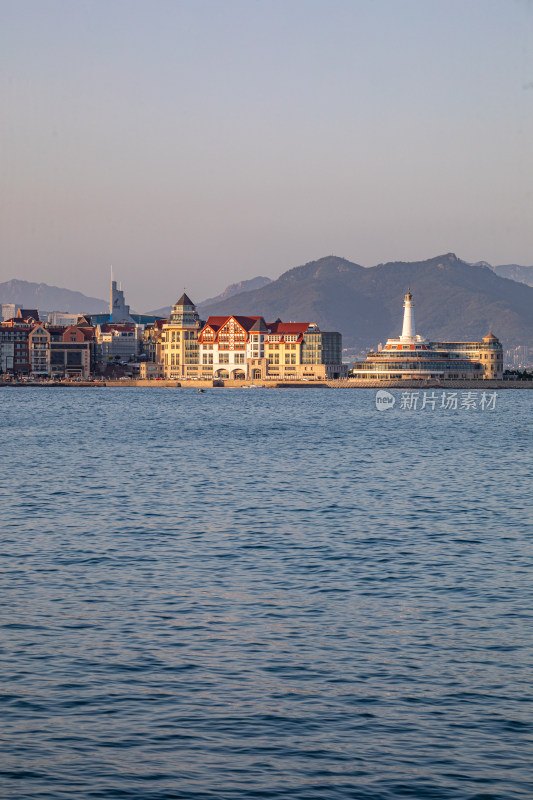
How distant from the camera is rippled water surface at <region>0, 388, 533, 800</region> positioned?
15109 mm

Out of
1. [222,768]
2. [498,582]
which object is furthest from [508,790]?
[498,582]

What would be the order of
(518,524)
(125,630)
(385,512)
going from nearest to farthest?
(125,630) < (518,524) < (385,512)

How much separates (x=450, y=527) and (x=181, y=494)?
48.3 ft

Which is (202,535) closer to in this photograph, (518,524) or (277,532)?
(277,532)

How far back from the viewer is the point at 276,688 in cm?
1842

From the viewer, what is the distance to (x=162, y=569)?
1137 inches

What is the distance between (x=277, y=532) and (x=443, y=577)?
29.6 feet

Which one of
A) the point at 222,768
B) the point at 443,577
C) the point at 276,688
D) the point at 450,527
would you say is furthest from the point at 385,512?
the point at 222,768

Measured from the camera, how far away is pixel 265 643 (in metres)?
21.2

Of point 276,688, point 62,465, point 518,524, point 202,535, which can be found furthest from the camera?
point 62,465

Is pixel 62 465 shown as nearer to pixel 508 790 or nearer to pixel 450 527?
pixel 450 527

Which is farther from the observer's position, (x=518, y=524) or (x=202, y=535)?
(x=518, y=524)

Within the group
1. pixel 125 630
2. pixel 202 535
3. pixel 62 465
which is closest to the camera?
pixel 125 630

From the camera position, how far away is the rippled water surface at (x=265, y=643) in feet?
49.6
